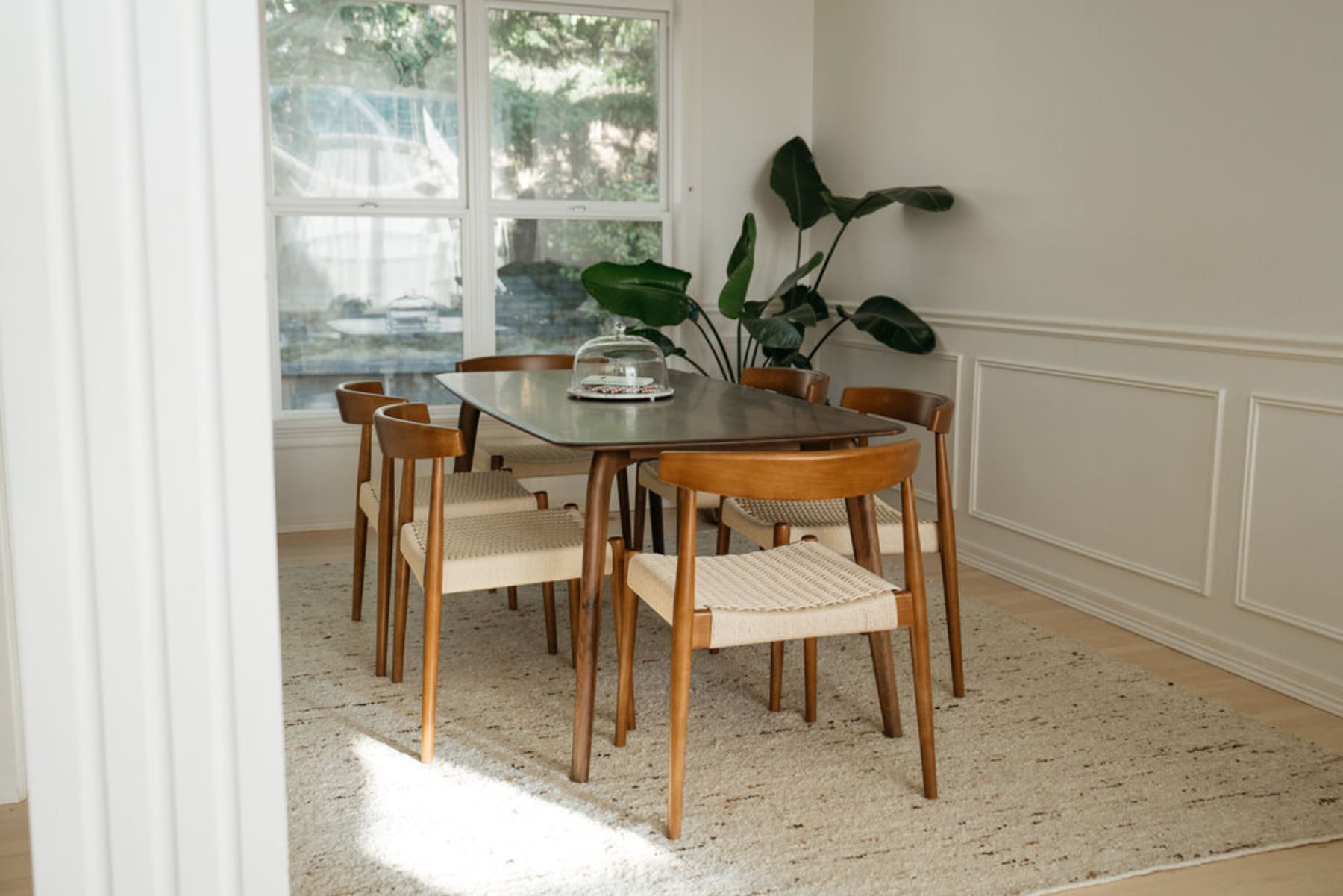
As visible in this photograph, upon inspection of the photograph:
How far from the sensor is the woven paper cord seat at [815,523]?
9.62 ft

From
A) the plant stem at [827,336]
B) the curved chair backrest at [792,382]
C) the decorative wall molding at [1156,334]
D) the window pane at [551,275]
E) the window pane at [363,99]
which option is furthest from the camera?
the window pane at [551,275]

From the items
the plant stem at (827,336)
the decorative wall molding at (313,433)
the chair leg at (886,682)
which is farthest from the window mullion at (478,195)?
the chair leg at (886,682)

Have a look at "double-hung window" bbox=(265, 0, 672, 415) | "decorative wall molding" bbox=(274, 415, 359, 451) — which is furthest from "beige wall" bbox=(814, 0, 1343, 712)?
"decorative wall molding" bbox=(274, 415, 359, 451)

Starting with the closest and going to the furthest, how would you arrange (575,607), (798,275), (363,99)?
(575,607), (798,275), (363,99)

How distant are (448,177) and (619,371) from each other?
2.10 meters

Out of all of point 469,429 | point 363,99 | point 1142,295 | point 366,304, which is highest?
point 363,99

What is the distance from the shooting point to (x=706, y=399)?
3314 millimetres

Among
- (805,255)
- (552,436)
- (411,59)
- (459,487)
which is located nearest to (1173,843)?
(552,436)

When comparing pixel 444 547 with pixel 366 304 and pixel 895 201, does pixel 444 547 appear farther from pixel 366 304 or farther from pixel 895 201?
pixel 366 304

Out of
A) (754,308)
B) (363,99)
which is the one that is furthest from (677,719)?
(363,99)

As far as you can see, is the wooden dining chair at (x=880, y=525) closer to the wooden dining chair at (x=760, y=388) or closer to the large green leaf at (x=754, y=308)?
the wooden dining chair at (x=760, y=388)

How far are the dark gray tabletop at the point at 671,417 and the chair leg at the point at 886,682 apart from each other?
479 millimetres

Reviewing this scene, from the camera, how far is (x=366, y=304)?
202 inches

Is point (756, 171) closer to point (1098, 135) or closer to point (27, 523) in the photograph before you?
point (1098, 135)
